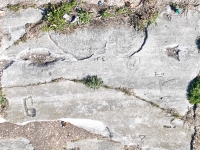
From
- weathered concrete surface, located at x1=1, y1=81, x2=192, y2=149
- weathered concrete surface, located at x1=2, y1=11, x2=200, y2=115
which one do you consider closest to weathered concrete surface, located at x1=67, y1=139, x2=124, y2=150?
weathered concrete surface, located at x1=1, y1=81, x2=192, y2=149

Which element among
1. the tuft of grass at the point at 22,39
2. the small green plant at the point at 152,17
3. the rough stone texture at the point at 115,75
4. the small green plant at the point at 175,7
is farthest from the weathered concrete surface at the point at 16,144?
the small green plant at the point at 175,7

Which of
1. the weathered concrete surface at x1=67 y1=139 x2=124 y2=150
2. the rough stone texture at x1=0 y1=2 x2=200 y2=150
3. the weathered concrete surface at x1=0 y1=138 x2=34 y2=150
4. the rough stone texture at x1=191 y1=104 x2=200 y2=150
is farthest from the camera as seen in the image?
the weathered concrete surface at x1=0 y1=138 x2=34 y2=150

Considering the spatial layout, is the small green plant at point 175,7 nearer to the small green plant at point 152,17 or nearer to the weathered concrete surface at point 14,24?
the small green plant at point 152,17

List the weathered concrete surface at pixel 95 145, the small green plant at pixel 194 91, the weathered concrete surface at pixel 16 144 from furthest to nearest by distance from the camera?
the weathered concrete surface at pixel 16 144, the weathered concrete surface at pixel 95 145, the small green plant at pixel 194 91

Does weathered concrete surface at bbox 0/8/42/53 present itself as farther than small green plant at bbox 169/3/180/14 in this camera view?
Yes

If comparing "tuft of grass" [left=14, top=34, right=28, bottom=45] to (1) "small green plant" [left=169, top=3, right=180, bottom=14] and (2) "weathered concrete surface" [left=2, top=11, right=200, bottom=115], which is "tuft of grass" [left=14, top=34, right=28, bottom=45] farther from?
(1) "small green plant" [left=169, top=3, right=180, bottom=14]

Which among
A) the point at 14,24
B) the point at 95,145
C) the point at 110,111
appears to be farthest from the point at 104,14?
the point at 95,145
